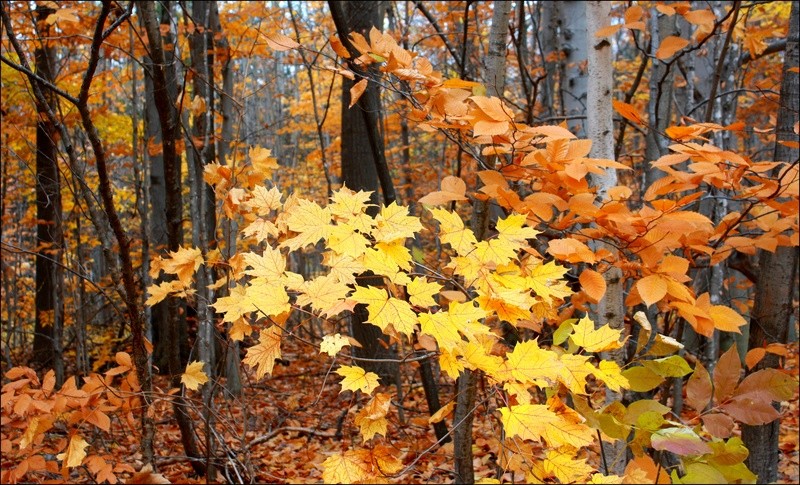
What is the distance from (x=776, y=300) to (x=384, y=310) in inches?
93.4

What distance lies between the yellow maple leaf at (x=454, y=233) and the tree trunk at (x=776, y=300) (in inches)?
77.4

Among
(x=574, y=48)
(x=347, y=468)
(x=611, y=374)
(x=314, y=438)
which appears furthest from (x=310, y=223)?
(x=314, y=438)

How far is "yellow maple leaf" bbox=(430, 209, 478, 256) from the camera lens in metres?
1.44

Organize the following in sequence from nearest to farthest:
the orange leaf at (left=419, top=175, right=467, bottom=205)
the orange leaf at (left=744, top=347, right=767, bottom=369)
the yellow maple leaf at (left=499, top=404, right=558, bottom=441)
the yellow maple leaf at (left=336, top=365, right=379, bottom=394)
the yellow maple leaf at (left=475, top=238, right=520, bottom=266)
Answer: the yellow maple leaf at (left=499, top=404, right=558, bottom=441) → the yellow maple leaf at (left=336, top=365, right=379, bottom=394) → the yellow maple leaf at (left=475, top=238, right=520, bottom=266) → the orange leaf at (left=744, top=347, right=767, bottom=369) → the orange leaf at (left=419, top=175, right=467, bottom=205)

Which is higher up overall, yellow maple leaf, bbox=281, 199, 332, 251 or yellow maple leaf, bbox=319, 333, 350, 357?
yellow maple leaf, bbox=281, 199, 332, 251

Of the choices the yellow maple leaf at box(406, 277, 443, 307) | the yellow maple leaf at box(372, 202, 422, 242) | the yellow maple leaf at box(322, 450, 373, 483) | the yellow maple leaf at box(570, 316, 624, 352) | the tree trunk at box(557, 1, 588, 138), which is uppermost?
the tree trunk at box(557, 1, 588, 138)

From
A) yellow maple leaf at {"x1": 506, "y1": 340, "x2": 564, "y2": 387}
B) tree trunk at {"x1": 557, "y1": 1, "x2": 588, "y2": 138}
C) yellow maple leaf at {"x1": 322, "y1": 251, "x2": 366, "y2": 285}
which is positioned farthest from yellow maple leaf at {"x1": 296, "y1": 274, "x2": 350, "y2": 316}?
tree trunk at {"x1": 557, "y1": 1, "x2": 588, "y2": 138}

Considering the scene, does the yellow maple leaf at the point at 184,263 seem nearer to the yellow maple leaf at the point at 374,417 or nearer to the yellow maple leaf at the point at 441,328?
the yellow maple leaf at the point at 374,417

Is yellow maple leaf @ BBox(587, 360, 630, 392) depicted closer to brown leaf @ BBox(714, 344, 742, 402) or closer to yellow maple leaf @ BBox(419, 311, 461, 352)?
brown leaf @ BBox(714, 344, 742, 402)

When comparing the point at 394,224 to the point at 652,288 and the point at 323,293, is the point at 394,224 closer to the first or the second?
the point at 323,293

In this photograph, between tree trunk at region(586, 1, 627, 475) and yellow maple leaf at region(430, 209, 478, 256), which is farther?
tree trunk at region(586, 1, 627, 475)

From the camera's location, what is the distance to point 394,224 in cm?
144

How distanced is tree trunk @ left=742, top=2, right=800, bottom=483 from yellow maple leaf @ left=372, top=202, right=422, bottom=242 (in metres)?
2.11

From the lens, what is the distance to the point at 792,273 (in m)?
2.68
